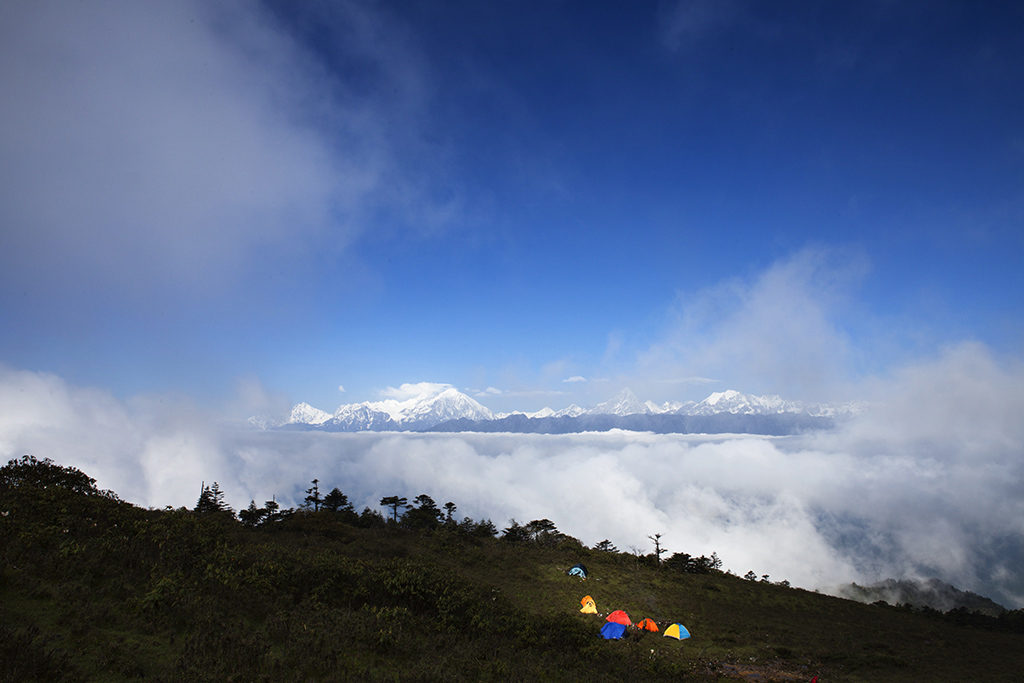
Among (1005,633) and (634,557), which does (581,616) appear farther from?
(1005,633)

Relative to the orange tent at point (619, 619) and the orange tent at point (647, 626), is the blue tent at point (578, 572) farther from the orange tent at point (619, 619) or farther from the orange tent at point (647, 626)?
the orange tent at point (619, 619)

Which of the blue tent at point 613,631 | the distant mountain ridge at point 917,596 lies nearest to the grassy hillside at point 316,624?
the blue tent at point 613,631

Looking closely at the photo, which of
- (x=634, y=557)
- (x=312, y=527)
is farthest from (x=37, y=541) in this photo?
(x=634, y=557)

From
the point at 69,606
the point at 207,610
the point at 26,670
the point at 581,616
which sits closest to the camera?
the point at 26,670

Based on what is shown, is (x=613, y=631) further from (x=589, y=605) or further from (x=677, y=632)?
(x=589, y=605)

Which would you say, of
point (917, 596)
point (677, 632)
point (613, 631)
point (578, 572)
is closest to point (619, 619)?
point (613, 631)

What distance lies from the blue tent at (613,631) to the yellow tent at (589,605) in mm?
4634

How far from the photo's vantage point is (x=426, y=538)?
122ft

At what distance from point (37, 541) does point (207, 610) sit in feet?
16.4

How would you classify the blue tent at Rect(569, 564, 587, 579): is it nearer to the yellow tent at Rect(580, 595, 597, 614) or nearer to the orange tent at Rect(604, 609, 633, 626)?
the yellow tent at Rect(580, 595, 597, 614)

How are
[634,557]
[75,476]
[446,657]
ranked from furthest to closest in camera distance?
1. [634,557]
2. [75,476]
3. [446,657]

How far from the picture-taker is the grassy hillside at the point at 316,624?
9211mm

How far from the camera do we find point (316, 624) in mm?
12344

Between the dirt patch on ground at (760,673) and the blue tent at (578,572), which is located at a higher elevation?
the dirt patch on ground at (760,673)
